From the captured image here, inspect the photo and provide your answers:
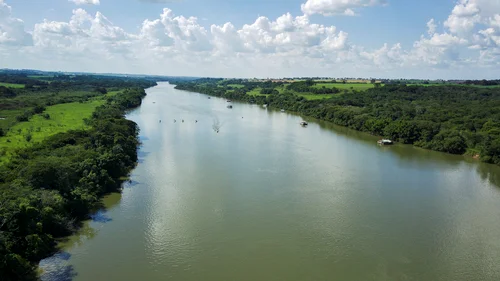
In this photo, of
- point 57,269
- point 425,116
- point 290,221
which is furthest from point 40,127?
point 425,116

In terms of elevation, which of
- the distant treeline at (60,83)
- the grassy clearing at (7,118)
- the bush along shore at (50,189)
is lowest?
the bush along shore at (50,189)

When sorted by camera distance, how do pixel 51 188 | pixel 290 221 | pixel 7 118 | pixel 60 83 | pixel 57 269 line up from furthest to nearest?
1. pixel 60 83
2. pixel 7 118
3. pixel 290 221
4. pixel 51 188
5. pixel 57 269

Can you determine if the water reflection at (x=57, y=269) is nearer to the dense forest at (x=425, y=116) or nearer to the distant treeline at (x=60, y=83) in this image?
the dense forest at (x=425, y=116)

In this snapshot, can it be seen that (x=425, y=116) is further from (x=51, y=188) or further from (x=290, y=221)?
(x=51, y=188)

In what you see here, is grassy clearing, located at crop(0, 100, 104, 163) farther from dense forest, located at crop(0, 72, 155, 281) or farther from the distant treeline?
the distant treeline

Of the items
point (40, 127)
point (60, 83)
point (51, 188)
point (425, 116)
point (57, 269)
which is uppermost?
point (60, 83)

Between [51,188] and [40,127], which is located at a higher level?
[40,127]

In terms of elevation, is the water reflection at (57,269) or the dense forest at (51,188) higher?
the dense forest at (51,188)

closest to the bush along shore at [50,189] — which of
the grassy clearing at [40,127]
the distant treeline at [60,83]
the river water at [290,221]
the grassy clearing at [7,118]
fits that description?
the river water at [290,221]

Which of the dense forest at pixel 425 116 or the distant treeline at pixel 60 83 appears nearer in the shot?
the dense forest at pixel 425 116
